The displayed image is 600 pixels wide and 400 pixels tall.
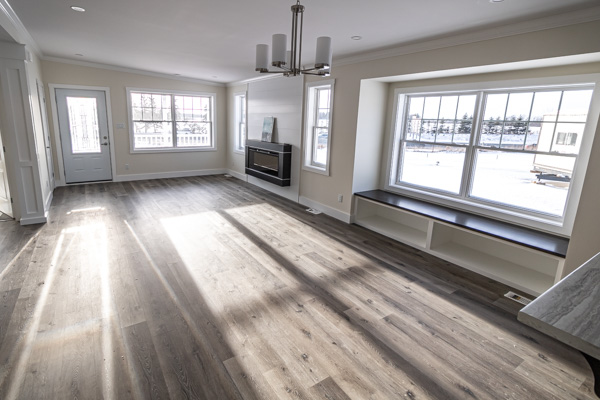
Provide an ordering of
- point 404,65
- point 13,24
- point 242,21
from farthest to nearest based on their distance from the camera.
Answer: point 404,65, point 13,24, point 242,21

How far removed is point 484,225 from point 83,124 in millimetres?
7412

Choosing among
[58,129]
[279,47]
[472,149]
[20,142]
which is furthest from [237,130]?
[279,47]

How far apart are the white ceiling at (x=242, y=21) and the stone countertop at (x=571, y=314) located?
2436 millimetres

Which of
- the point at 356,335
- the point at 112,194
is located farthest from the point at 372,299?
the point at 112,194

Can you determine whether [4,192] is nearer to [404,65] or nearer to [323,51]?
[323,51]

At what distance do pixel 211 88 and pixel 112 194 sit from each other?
363cm

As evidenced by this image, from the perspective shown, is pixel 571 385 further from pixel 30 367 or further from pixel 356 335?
pixel 30 367

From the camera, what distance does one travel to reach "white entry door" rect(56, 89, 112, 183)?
6204 millimetres

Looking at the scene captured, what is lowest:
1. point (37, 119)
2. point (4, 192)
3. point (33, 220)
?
point (33, 220)

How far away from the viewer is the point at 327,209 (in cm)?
532

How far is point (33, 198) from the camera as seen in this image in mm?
4211

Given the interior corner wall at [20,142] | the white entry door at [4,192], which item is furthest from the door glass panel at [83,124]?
the interior corner wall at [20,142]

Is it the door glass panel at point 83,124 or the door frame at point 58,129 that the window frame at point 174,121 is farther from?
the door glass panel at point 83,124

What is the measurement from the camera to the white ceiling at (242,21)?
2.61 m
